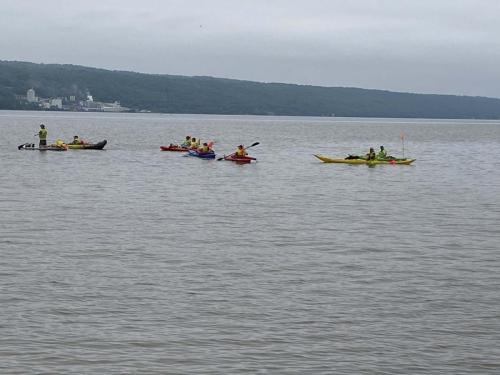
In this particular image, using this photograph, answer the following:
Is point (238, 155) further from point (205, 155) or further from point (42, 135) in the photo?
point (42, 135)

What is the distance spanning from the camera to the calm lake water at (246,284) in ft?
52.5

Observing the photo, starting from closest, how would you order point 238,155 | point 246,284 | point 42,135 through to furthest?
1. point 246,284
2. point 238,155
3. point 42,135

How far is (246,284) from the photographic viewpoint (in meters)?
21.5

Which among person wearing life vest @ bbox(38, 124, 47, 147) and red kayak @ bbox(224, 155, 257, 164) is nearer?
red kayak @ bbox(224, 155, 257, 164)

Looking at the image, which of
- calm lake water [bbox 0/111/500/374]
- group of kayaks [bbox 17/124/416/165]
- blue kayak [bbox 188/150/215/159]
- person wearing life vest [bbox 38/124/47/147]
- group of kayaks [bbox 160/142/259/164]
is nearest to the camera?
calm lake water [bbox 0/111/500/374]

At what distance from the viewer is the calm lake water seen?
1600 cm

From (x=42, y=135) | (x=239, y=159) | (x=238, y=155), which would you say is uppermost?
(x=42, y=135)

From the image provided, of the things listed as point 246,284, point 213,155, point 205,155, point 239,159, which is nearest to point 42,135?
point 205,155

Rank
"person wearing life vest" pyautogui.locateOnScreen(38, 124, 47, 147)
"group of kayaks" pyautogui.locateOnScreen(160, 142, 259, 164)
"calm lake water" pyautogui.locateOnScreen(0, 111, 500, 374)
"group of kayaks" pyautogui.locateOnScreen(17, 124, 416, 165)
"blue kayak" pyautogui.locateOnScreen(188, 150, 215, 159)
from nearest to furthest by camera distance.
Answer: "calm lake water" pyautogui.locateOnScreen(0, 111, 500, 374) → "group of kayaks" pyautogui.locateOnScreen(17, 124, 416, 165) → "group of kayaks" pyautogui.locateOnScreen(160, 142, 259, 164) → "blue kayak" pyautogui.locateOnScreen(188, 150, 215, 159) → "person wearing life vest" pyautogui.locateOnScreen(38, 124, 47, 147)

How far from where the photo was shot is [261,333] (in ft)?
56.8

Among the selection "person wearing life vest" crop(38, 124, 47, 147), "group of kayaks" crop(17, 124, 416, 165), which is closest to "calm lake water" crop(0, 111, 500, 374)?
"group of kayaks" crop(17, 124, 416, 165)

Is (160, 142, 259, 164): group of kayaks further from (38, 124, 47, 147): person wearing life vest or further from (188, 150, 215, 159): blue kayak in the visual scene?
(38, 124, 47, 147): person wearing life vest

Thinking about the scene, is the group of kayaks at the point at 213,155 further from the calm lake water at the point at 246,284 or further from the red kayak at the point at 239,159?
the calm lake water at the point at 246,284

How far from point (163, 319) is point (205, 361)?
8.60 feet
